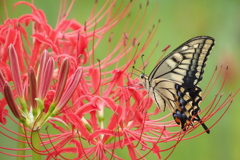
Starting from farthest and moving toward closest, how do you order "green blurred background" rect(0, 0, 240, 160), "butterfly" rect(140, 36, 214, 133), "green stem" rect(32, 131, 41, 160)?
1. "green blurred background" rect(0, 0, 240, 160)
2. "butterfly" rect(140, 36, 214, 133)
3. "green stem" rect(32, 131, 41, 160)

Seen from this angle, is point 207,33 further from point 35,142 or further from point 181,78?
point 35,142

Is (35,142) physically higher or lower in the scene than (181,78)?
lower

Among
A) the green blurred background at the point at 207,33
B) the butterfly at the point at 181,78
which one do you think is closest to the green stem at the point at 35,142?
the butterfly at the point at 181,78

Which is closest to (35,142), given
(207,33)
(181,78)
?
(181,78)

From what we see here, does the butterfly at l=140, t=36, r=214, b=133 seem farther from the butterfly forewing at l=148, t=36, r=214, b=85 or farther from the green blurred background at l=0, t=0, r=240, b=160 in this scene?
the green blurred background at l=0, t=0, r=240, b=160

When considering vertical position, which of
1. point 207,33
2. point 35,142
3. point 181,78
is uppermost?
point 207,33

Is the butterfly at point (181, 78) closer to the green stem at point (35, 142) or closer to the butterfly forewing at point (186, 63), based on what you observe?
the butterfly forewing at point (186, 63)

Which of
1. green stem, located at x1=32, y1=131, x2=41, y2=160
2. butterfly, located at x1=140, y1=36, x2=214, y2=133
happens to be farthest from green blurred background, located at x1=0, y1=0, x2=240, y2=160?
green stem, located at x1=32, y1=131, x2=41, y2=160
